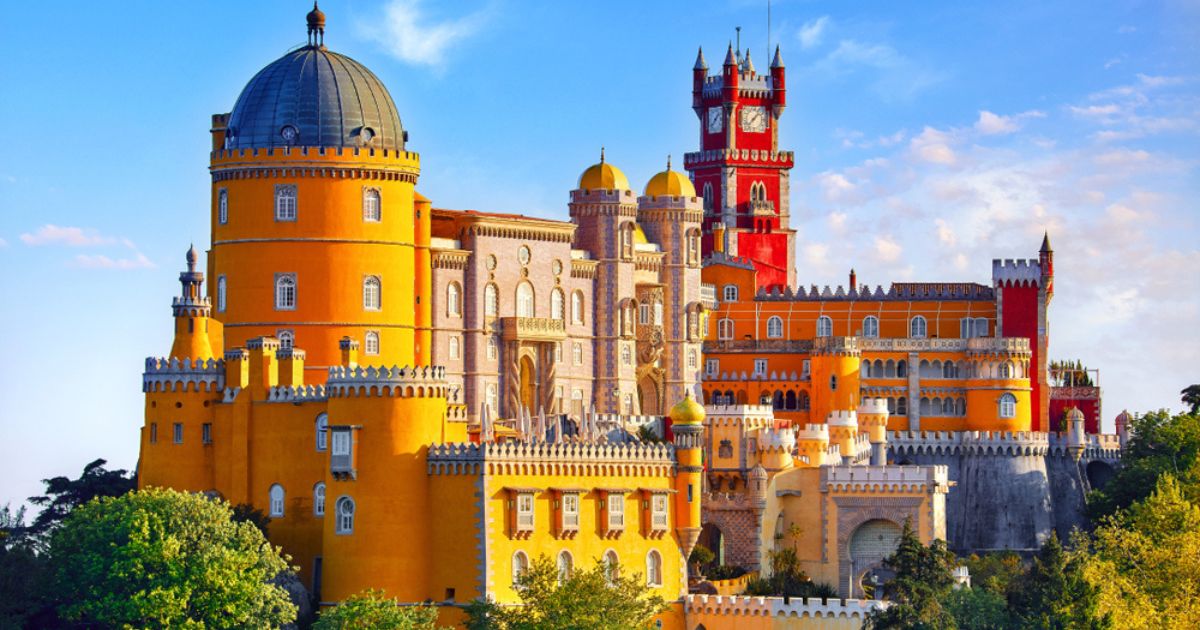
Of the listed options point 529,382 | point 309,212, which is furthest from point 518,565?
point 529,382

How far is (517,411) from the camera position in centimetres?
13312

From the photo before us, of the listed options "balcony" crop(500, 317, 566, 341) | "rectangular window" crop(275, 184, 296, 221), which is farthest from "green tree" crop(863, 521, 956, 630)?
"rectangular window" crop(275, 184, 296, 221)

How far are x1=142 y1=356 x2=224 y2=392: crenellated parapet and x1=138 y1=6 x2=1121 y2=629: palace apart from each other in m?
0.11

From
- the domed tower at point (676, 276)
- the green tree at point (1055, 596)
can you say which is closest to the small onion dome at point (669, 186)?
the domed tower at point (676, 276)

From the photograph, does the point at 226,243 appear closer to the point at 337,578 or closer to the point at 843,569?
the point at 337,578

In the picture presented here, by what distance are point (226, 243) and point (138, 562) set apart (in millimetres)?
20020

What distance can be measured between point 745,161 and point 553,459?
2454 inches

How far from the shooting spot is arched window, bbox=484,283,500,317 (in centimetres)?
13438

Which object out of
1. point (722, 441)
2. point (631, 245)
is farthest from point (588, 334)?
point (722, 441)

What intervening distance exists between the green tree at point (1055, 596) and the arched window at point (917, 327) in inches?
1566

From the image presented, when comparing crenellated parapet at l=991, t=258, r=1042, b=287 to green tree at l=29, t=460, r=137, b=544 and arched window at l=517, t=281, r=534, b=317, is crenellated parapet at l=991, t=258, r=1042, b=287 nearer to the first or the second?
arched window at l=517, t=281, r=534, b=317

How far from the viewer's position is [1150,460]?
135500mm

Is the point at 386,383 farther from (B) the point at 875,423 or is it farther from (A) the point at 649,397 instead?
(B) the point at 875,423

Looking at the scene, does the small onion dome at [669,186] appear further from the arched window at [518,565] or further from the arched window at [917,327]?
the arched window at [518,565]
